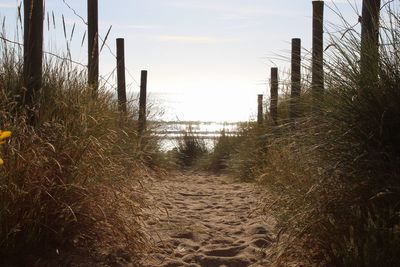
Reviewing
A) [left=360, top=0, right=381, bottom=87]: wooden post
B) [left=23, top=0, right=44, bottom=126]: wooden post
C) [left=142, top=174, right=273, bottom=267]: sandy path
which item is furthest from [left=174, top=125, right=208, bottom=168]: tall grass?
[left=360, top=0, right=381, bottom=87]: wooden post

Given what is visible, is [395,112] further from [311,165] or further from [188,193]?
[188,193]

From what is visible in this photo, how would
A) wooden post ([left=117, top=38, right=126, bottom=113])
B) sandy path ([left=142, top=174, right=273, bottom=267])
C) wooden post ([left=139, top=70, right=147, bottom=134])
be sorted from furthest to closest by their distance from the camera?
wooden post ([left=139, top=70, right=147, bottom=134]) < wooden post ([left=117, top=38, right=126, bottom=113]) < sandy path ([left=142, top=174, right=273, bottom=267])

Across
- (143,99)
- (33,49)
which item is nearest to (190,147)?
(143,99)

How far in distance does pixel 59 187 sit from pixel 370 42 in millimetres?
2211

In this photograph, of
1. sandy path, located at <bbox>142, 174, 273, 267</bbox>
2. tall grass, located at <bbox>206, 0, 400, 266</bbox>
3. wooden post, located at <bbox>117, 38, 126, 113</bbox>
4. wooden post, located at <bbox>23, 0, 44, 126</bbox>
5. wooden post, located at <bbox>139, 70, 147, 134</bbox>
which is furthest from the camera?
wooden post, located at <bbox>139, 70, 147, 134</bbox>

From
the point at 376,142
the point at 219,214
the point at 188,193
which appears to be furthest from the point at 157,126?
the point at 376,142

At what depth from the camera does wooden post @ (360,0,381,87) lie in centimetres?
359

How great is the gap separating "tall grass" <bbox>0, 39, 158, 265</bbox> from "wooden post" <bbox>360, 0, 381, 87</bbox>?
5.99 feet

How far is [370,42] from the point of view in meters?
3.79

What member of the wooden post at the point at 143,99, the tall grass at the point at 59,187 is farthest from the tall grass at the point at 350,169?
the wooden post at the point at 143,99

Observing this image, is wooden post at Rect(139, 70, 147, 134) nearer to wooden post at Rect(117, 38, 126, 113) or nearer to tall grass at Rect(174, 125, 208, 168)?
wooden post at Rect(117, 38, 126, 113)

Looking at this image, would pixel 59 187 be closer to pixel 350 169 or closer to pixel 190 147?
pixel 350 169

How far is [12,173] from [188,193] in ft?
14.5

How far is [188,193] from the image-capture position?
25.3ft
